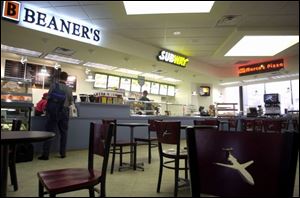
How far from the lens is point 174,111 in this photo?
11.6 m

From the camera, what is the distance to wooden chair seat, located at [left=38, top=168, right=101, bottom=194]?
1419 millimetres

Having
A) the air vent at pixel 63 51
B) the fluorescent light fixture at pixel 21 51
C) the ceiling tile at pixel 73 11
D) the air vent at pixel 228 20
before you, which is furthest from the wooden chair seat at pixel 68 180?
the fluorescent light fixture at pixel 21 51

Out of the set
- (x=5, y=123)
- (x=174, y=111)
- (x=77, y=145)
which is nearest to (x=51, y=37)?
(x=5, y=123)

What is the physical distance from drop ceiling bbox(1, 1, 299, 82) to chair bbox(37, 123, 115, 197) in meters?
3.60

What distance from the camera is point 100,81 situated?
1028 centimetres

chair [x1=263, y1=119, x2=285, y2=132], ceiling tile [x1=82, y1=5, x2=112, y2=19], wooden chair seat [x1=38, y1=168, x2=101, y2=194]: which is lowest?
→ wooden chair seat [x1=38, y1=168, x2=101, y2=194]

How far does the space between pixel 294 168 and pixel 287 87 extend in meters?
11.7

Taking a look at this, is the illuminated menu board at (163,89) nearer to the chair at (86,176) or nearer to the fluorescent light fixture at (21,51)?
the fluorescent light fixture at (21,51)

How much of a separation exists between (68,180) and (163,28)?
5.17 m

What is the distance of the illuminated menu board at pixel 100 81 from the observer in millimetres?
10163

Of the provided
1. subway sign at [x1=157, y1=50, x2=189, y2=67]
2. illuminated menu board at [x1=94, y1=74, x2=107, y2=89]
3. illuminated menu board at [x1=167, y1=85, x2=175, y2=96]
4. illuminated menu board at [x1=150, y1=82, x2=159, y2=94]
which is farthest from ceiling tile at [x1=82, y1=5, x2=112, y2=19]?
illuminated menu board at [x1=167, y1=85, x2=175, y2=96]

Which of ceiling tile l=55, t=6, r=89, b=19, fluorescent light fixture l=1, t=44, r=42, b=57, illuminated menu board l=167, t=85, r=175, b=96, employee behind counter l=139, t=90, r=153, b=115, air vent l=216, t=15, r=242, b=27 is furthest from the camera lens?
illuminated menu board l=167, t=85, r=175, b=96

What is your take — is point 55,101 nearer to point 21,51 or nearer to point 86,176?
point 86,176

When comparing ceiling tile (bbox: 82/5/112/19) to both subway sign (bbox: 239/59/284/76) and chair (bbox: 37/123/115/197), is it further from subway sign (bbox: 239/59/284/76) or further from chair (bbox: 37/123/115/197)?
subway sign (bbox: 239/59/284/76)
